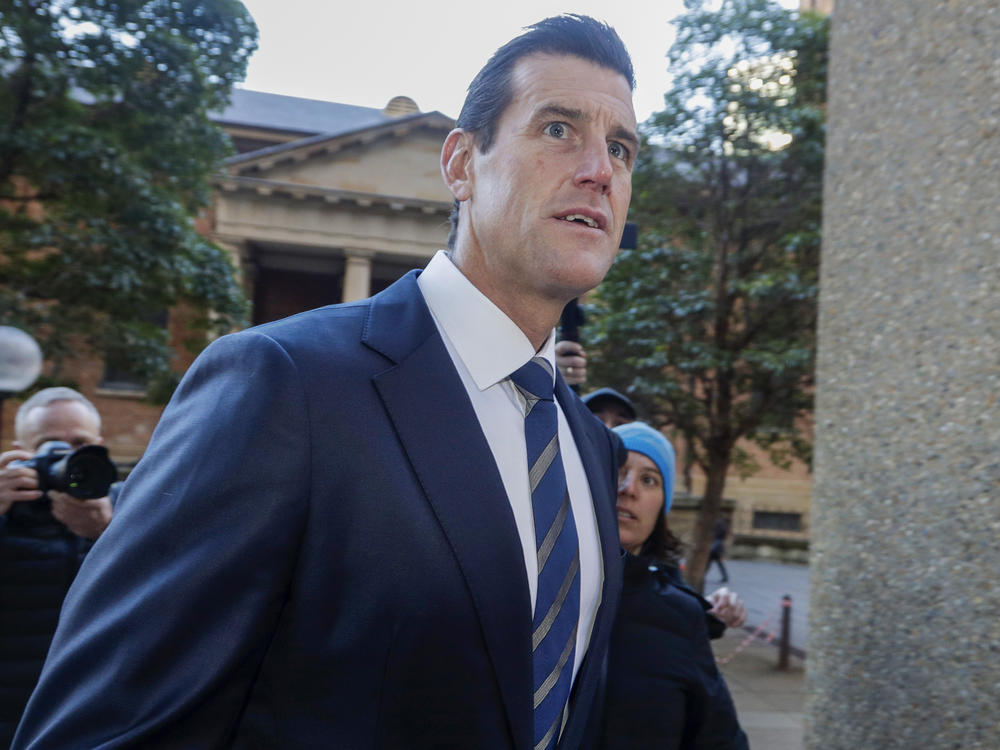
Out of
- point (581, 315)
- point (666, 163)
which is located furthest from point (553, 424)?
point (666, 163)

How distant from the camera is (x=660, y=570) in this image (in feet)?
8.72

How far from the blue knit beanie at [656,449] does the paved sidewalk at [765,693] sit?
150 inches

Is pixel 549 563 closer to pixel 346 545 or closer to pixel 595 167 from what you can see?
pixel 346 545

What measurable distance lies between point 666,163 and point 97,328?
311 inches

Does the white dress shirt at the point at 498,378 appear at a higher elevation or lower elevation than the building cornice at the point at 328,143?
lower

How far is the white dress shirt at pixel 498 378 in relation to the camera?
55.8 inches

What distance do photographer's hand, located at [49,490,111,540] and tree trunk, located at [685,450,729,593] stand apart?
9682mm

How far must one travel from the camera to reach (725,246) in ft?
38.2

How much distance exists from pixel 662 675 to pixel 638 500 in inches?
23.8

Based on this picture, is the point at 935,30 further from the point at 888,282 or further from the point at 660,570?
the point at 660,570

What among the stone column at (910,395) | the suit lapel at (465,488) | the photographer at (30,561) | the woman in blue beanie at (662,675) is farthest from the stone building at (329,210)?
the suit lapel at (465,488)

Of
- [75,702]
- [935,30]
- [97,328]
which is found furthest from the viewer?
[97,328]

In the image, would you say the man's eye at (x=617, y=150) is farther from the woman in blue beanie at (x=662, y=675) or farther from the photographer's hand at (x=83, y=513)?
the photographer's hand at (x=83, y=513)

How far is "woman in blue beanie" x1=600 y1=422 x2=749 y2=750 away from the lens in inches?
94.2
